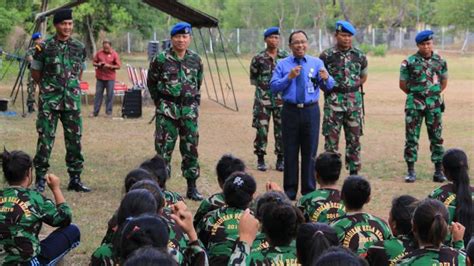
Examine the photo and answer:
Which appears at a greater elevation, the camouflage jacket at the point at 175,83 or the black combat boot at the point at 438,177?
the camouflage jacket at the point at 175,83

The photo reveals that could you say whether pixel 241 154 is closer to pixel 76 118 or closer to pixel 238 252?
pixel 76 118

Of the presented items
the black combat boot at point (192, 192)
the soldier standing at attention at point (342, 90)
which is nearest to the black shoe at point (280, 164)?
the soldier standing at attention at point (342, 90)

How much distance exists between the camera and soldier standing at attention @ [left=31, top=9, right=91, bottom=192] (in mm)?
8016

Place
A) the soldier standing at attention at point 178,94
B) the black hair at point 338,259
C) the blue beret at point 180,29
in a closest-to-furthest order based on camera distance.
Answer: the black hair at point 338,259 < the blue beret at point 180,29 < the soldier standing at attention at point 178,94

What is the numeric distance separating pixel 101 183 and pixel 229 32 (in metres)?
49.7

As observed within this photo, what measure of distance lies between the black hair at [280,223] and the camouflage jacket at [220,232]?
2.30 ft

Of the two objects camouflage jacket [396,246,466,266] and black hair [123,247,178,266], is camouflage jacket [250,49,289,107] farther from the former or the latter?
black hair [123,247,178,266]

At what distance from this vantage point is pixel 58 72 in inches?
317

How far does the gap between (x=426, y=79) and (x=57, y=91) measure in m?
4.38

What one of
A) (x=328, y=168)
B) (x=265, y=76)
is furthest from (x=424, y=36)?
(x=328, y=168)

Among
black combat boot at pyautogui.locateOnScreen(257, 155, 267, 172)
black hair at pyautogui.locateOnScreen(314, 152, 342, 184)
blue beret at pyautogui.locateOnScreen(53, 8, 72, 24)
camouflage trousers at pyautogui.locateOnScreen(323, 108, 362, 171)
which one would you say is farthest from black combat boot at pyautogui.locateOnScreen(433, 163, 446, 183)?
blue beret at pyautogui.locateOnScreen(53, 8, 72, 24)

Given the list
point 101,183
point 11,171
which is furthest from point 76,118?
point 11,171

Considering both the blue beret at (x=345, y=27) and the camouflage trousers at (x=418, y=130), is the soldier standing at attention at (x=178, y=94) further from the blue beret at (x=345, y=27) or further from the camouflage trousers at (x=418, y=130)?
the camouflage trousers at (x=418, y=130)

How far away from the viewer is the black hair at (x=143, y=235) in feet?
10.3
